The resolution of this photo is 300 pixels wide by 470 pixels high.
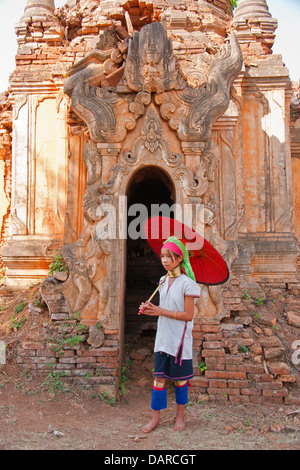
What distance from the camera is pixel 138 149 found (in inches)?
233

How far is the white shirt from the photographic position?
13.5 feet

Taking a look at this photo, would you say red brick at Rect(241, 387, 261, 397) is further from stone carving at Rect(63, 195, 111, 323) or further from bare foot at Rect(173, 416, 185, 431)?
stone carving at Rect(63, 195, 111, 323)

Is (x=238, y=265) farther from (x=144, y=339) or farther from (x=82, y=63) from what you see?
(x=82, y=63)

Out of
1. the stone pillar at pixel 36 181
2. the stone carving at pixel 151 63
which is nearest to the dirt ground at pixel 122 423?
the stone pillar at pixel 36 181

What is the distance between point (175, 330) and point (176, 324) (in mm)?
61

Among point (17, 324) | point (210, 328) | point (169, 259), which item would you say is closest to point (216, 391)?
point (210, 328)

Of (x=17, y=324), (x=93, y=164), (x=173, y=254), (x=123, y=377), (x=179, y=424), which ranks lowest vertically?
(x=179, y=424)

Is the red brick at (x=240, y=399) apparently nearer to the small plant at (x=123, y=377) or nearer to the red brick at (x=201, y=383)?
the red brick at (x=201, y=383)

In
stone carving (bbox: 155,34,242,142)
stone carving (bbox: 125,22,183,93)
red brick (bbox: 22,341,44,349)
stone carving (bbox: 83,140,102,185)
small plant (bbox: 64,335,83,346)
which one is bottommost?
red brick (bbox: 22,341,44,349)

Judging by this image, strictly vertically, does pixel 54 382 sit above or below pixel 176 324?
below

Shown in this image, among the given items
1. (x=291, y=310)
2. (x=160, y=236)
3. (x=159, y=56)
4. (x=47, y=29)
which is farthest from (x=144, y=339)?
(x=47, y=29)

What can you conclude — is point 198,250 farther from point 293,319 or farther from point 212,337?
point 293,319

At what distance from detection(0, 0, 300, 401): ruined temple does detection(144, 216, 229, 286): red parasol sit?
124cm

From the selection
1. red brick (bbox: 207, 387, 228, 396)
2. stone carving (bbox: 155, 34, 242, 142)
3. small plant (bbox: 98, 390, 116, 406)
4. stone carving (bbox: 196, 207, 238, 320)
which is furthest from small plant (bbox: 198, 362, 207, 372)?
stone carving (bbox: 155, 34, 242, 142)
